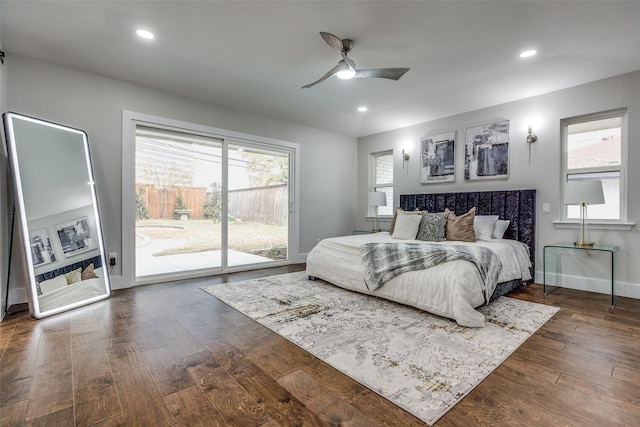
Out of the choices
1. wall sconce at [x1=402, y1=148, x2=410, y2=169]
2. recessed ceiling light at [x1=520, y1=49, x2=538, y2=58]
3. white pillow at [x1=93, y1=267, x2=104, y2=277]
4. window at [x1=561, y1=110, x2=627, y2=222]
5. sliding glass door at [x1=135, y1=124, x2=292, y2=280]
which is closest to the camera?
recessed ceiling light at [x1=520, y1=49, x2=538, y2=58]

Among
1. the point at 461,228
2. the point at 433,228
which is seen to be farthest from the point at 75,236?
the point at 461,228

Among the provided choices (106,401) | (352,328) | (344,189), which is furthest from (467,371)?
(344,189)

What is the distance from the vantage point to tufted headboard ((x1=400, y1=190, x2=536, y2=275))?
3.84 metres

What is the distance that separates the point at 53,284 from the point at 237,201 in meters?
2.37

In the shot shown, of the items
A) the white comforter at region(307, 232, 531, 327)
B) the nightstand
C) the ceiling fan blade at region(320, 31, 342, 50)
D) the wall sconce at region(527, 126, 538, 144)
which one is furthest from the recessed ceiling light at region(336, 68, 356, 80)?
the nightstand

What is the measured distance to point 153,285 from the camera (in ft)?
12.3

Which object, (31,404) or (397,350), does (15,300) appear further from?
(397,350)

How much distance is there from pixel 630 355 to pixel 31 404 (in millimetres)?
3509

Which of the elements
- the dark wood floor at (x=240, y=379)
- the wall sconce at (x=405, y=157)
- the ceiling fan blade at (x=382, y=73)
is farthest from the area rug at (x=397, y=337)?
the wall sconce at (x=405, y=157)

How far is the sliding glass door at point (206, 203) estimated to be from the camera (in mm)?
3875

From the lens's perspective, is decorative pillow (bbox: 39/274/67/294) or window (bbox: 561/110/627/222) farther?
window (bbox: 561/110/627/222)

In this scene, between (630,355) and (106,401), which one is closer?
(106,401)

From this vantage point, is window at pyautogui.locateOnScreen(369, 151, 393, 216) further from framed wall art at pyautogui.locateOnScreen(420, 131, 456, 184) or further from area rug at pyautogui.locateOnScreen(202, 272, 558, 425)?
area rug at pyautogui.locateOnScreen(202, 272, 558, 425)

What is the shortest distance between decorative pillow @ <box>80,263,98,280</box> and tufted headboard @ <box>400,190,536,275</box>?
4.65 meters
